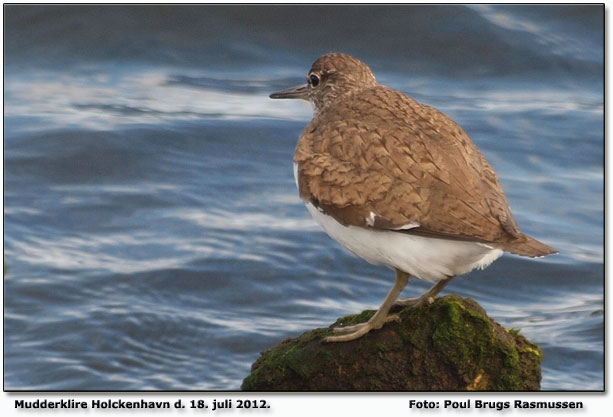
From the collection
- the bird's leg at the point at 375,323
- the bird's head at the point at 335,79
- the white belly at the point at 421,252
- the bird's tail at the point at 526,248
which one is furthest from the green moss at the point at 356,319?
the bird's head at the point at 335,79

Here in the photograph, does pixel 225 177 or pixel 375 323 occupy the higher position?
pixel 225 177

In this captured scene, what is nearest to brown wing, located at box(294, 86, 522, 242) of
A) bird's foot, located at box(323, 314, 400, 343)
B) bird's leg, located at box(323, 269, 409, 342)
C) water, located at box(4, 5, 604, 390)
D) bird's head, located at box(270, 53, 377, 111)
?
bird's leg, located at box(323, 269, 409, 342)

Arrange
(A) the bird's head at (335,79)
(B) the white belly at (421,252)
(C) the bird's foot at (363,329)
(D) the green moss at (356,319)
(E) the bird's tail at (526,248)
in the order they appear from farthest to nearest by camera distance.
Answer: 1. (A) the bird's head at (335,79)
2. (D) the green moss at (356,319)
3. (C) the bird's foot at (363,329)
4. (B) the white belly at (421,252)
5. (E) the bird's tail at (526,248)

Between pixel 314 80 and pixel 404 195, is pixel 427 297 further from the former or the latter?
pixel 314 80

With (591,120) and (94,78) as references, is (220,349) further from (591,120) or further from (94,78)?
(591,120)

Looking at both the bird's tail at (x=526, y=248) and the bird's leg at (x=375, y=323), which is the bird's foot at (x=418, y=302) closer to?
the bird's leg at (x=375, y=323)

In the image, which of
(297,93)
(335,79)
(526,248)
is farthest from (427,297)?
(297,93)
